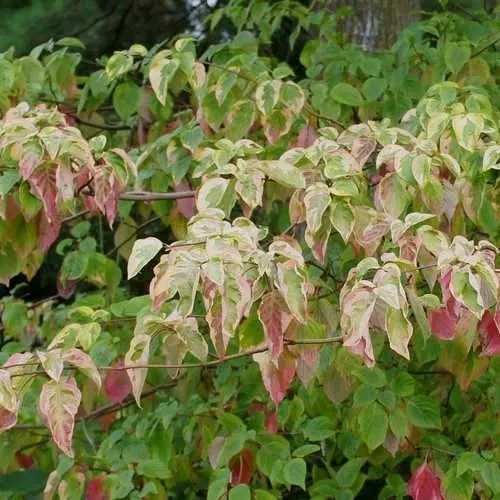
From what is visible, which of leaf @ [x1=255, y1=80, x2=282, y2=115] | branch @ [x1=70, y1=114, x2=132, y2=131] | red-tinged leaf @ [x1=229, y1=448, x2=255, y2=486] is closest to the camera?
red-tinged leaf @ [x1=229, y1=448, x2=255, y2=486]

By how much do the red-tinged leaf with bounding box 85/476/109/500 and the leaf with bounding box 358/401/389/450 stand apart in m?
0.47

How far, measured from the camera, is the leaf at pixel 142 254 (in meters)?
1.38

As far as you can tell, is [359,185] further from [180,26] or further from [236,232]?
[180,26]

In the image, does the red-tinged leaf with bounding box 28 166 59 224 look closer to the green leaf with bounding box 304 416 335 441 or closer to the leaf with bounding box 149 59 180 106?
the leaf with bounding box 149 59 180 106

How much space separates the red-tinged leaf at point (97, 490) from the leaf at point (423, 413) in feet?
1.82

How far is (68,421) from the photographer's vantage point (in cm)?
135

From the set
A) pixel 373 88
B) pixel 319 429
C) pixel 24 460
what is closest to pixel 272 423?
pixel 319 429

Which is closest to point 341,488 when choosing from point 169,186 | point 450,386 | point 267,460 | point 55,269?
point 267,460

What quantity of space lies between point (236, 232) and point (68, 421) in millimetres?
320

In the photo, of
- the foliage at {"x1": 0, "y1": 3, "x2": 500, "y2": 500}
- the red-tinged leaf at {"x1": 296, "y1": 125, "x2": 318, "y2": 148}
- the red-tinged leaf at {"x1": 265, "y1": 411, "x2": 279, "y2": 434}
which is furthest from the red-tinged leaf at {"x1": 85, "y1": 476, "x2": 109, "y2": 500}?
the red-tinged leaf at {"x1": 296, "y1": 125, "x2": 318, "y2": 148}

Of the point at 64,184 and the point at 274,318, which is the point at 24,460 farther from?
the point at 274,318

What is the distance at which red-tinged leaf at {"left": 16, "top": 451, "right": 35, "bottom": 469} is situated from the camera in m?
2.36

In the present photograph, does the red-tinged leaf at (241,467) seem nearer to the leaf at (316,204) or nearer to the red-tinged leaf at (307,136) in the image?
the leaf at (316,204)

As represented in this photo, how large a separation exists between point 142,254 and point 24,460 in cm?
117
